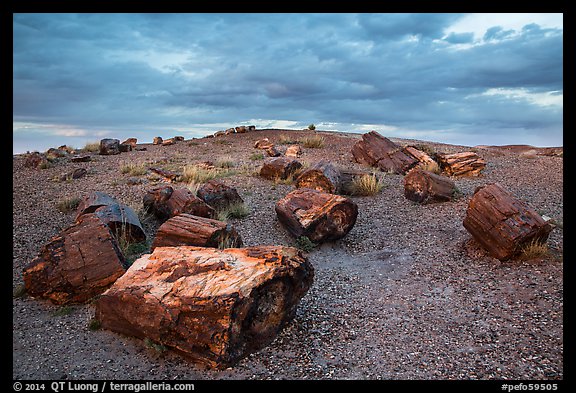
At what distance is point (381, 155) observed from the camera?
55.8 feet

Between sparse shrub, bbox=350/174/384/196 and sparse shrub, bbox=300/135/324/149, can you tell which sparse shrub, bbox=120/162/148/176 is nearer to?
sparse shrub, bbox=350/174/384/196

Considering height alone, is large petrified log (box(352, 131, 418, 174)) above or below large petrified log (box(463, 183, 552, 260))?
above

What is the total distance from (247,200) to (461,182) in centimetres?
739

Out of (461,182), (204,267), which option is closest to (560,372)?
(204,267)

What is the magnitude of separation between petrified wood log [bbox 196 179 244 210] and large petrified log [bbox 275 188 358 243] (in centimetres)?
187

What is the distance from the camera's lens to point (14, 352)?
5.82m

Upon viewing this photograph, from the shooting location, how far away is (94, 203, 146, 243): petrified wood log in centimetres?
867

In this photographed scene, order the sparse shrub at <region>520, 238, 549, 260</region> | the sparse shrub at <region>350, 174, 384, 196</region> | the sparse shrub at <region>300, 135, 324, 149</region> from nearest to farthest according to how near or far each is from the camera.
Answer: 1. the sparse shrub at <region>520, 238, 549, 260</region>
2. the sparse shrub at <region>350, 174, 384, 196</region>
3. the sparse shrub at <region>300, 135, 324, 149</region>

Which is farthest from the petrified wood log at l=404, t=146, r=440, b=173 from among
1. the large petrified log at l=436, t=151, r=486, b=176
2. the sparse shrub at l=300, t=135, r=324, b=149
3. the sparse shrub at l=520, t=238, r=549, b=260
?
the sparse shrub at l=520, t=238, r=549, b=260

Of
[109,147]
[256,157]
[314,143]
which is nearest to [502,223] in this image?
[256,157]

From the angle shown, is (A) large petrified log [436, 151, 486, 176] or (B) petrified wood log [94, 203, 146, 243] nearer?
(B) petrified wood log [94, 203, 146, 243]

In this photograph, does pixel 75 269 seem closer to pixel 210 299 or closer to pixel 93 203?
pixel 93 203
